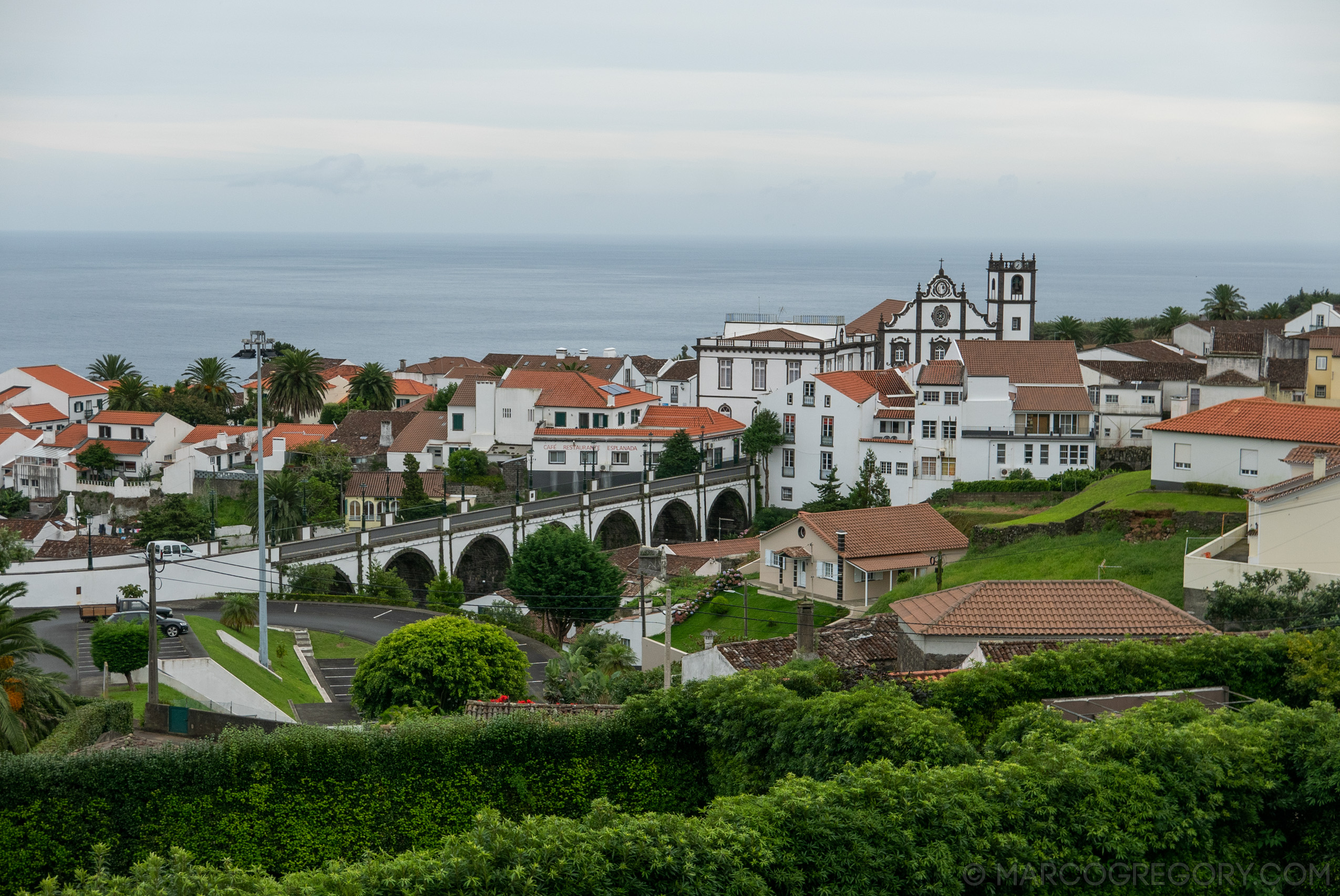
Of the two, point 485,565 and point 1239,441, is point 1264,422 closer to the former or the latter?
point 1239,441

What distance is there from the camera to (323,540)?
51.5 meters

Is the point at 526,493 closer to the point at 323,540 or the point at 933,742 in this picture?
the point at 323,540

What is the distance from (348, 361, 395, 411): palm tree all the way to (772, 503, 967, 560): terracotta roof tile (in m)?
50.0

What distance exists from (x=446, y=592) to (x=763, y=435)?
23.0 metres

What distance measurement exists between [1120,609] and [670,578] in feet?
81.5

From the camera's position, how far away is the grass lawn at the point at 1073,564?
3653 cm

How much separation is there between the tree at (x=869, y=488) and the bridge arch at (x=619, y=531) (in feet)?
34.5

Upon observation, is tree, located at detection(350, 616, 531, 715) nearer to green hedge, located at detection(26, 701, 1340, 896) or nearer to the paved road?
the paved road

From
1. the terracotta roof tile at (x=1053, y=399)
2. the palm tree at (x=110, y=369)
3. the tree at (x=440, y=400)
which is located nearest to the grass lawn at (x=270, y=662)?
the terracotta roof tile at (x=1053, y=399)

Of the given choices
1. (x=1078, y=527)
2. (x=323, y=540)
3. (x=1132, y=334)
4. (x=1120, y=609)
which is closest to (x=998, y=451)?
(x=1078, y=527)

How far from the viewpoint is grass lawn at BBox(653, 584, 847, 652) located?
135ft

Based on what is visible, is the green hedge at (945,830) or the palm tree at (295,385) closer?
the green hedge at (945,830)

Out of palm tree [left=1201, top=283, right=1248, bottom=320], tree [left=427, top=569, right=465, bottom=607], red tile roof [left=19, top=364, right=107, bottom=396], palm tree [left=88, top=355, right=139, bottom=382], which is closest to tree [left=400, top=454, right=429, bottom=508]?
tree [left=427, top=569, right=465, bottom=607]

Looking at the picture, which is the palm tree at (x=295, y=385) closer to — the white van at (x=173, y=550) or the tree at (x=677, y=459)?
the tree at (x=677, y=459)
